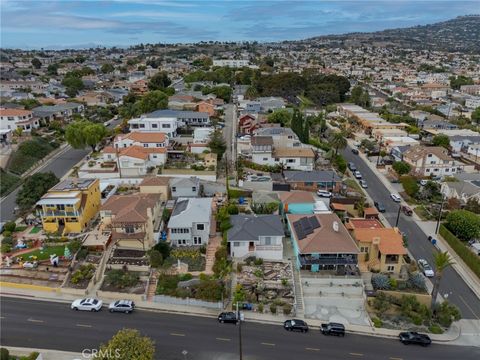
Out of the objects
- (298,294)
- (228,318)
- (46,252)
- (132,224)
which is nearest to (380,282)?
(298,294)

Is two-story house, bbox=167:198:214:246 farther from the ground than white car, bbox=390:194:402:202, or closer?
farther from the ground

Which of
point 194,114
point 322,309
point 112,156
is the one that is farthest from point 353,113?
point 322,309

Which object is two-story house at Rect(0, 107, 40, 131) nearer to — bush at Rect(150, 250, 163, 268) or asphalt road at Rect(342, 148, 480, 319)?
bush at Rect(150, 250, 163, 268)

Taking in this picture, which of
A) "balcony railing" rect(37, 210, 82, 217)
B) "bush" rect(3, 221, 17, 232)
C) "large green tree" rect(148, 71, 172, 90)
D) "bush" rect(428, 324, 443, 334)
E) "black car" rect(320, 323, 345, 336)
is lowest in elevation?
"bush" rect(428, 324, 443, 334)

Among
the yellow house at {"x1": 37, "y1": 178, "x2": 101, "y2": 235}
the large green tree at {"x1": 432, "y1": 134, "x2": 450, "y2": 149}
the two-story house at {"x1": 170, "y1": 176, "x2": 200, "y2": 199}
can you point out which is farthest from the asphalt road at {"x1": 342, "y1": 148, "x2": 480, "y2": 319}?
the yellow house at {"x1": 37, "y1": 178, "x2": 101, "y2": 235}

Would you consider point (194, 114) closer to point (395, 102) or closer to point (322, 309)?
point (322, 309)

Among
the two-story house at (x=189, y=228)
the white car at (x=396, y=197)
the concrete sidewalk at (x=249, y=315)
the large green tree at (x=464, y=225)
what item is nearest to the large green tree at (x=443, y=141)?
the white car at (x=396, y=197)

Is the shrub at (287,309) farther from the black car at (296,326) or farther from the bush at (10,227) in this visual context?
the bush at (10,227)
